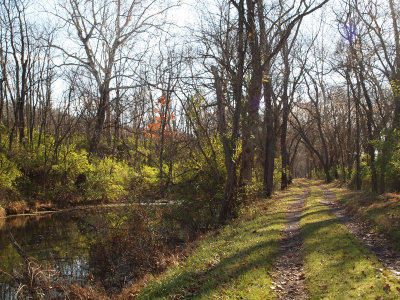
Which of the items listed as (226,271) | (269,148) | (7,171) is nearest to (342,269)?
(226,271)

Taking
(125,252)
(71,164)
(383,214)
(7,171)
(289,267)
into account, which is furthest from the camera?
(71,164)

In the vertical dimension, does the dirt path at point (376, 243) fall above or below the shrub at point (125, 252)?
above

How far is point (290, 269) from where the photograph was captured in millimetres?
7438

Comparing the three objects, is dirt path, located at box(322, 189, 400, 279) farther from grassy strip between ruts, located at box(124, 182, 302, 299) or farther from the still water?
the still water

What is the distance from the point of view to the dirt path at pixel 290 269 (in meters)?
6.21

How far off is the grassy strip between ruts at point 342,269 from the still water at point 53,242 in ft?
20.4

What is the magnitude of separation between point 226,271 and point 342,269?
2378 millimetres

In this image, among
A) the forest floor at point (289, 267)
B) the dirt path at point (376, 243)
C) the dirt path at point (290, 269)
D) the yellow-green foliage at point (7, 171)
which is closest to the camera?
the forest floor at point (289, 267)

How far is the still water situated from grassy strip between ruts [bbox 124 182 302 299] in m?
3.27

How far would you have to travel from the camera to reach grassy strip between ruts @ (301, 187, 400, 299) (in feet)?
18.7

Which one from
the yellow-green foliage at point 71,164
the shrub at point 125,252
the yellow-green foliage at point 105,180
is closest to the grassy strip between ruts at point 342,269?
the shrub at point 125,252

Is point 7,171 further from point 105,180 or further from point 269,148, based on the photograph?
point 269,148

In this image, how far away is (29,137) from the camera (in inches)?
1059

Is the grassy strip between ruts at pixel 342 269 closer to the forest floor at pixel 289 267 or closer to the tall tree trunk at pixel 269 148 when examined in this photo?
the forest floor at pixel 289 267
